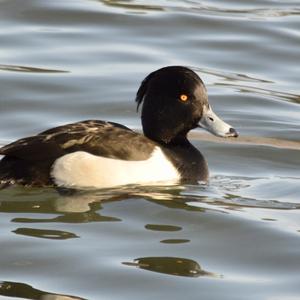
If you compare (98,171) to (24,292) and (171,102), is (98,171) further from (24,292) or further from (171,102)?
(24,292)

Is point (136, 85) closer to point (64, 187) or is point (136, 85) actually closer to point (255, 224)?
point (64, 187)

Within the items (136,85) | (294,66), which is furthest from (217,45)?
(136,85)

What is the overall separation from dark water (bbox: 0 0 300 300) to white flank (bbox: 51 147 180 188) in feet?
0.37

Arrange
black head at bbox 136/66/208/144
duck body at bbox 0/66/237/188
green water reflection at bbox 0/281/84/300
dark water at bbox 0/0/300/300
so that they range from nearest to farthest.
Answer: green water reflection at bbox 0/281/84/300
dark water at bbox 0/0/300/300
duck body at bbox 0/66/237/188
black head at bbox 136/66/208/144

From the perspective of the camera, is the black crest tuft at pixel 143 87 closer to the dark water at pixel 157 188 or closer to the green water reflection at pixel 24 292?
the dark water at pixel 157 188

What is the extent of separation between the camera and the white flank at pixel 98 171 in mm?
9578

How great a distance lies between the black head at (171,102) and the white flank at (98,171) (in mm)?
550

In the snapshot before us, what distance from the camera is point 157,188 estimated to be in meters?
9.72

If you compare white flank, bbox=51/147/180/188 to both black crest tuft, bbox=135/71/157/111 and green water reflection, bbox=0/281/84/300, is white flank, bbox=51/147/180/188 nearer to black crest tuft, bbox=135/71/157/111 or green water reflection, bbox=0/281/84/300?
black crest tuft, bbox=135/71/157/111

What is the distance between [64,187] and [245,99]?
12.4 ft

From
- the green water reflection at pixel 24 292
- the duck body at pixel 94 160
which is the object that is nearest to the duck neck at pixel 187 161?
the duck body at pixel 94 160

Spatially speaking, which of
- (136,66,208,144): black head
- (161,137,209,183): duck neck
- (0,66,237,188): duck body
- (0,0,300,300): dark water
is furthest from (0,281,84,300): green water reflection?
(136,66,208,144): black head

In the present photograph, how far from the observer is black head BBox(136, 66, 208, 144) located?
10055 millimetres

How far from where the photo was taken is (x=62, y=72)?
13562mm
